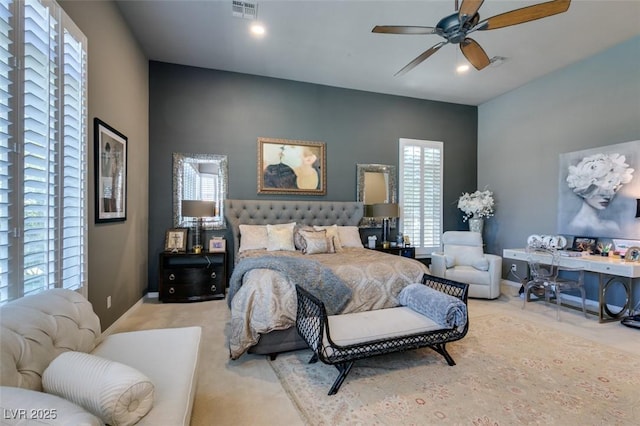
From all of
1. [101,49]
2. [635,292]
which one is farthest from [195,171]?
[635,292]

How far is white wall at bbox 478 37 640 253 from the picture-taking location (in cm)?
394

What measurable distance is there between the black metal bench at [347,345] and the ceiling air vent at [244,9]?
3039mm

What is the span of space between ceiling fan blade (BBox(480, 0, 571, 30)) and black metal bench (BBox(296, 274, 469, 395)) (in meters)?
2.31

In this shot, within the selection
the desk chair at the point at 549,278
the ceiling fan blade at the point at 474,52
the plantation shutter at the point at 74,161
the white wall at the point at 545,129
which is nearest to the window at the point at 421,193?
the white wall at the point at 545,129

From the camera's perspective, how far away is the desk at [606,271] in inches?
127

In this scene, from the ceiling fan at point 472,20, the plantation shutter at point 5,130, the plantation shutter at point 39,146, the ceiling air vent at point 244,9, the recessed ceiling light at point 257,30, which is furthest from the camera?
the recessed ceiling light at point 257,30

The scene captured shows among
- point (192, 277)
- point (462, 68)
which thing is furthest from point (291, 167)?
point (462, 68)

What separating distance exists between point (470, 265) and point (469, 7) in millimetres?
3710

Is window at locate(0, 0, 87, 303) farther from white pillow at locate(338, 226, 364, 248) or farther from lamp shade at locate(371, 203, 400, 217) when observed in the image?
lamp shade at locate(371, 203, 400, 217)

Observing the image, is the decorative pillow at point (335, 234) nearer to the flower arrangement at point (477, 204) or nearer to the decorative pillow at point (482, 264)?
the decorative pillow at point (482, 264)

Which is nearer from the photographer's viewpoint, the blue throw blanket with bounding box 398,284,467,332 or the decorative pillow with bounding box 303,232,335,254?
the blue throw blanket with bounding box 398,284,467,332

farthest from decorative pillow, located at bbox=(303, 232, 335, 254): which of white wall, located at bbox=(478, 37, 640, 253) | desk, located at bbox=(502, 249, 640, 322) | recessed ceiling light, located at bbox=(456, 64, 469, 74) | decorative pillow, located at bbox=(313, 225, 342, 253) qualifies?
white wall, located at bbox=(478, 37, 640, 253)

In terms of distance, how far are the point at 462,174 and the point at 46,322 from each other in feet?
21.7

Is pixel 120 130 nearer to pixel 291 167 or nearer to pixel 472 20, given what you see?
pixel 291 167
